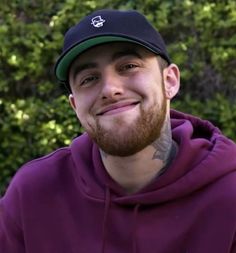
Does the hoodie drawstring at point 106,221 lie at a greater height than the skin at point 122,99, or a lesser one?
lesser

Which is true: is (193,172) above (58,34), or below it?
above

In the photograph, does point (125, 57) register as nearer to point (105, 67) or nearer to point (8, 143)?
point (105, 67)

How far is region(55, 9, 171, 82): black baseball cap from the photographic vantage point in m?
2.12

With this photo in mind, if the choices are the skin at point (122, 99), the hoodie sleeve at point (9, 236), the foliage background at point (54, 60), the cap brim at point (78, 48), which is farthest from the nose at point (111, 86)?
the foliage background at point (54, 60)

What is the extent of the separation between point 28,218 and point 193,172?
65 centimetres

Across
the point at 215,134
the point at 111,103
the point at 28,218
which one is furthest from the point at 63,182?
the point at 215,134

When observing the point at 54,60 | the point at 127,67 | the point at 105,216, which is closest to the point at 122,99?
the point at 127,67

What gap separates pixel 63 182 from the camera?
2439 mm

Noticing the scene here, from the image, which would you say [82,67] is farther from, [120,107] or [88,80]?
[120,107]

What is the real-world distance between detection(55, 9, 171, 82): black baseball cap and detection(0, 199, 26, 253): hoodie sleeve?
0.63 m

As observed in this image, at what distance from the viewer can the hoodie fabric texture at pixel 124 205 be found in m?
2.17

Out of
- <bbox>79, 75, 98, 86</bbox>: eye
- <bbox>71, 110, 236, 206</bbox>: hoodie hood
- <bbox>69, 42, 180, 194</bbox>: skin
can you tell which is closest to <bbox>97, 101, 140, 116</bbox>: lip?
<bbox>69, 42, 180, 194</bbox>: skin

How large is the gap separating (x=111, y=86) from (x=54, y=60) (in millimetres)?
2865

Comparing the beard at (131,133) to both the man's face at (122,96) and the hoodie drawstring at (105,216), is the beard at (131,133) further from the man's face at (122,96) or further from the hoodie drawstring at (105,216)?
the hoodie drawstring at (105,216)
